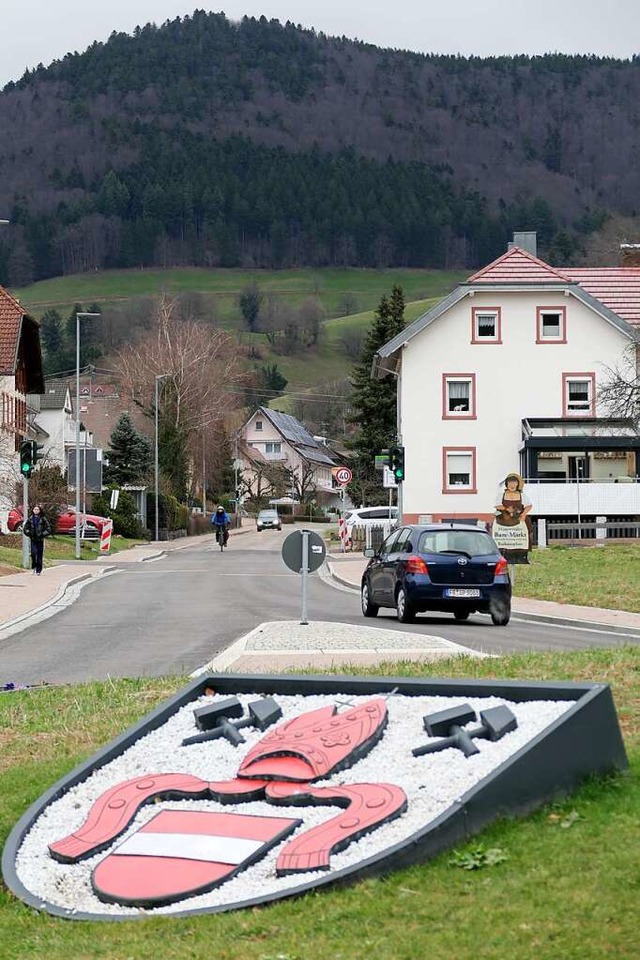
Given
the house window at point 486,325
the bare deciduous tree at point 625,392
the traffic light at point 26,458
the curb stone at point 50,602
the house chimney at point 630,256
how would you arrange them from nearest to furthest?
the curb stone at point 50,602 < the bare deciduous tree at point 625,392 < the traffic light at point 26,458 < the house window at point 486,325 < the house chimney at point 630,256

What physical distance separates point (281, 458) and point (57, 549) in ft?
311

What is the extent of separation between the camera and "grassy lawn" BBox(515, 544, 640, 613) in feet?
90.5

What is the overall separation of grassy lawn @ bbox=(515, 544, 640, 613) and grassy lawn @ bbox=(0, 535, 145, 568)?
15584 mm

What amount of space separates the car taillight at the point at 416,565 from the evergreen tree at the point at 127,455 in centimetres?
6141

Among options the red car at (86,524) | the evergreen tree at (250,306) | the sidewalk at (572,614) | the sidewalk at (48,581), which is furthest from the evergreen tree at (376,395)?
the evergreen tree at (250,306)

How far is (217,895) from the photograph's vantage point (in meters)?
6.32

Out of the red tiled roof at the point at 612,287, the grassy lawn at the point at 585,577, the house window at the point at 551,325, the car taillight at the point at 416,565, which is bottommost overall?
the grassy lawn at the point at 585,577

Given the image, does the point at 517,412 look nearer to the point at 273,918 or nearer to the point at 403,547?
the point at 403,547

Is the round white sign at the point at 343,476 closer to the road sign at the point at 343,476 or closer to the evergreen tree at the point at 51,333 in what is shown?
the road sign at the point at 343,476


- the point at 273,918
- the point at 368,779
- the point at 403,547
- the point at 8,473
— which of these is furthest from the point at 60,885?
the point at 8,473

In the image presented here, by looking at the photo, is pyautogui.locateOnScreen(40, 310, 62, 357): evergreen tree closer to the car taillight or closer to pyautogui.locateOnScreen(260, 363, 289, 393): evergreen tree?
pyautogui.locateOnScreen(260, 363, 289, 393): evergreen tree

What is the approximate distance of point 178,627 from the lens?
882 inches

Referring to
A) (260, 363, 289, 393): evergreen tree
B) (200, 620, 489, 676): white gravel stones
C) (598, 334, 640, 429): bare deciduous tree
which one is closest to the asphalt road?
(200, 620, 489, 676): white gravel stones

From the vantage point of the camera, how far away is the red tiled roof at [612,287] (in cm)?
6544
